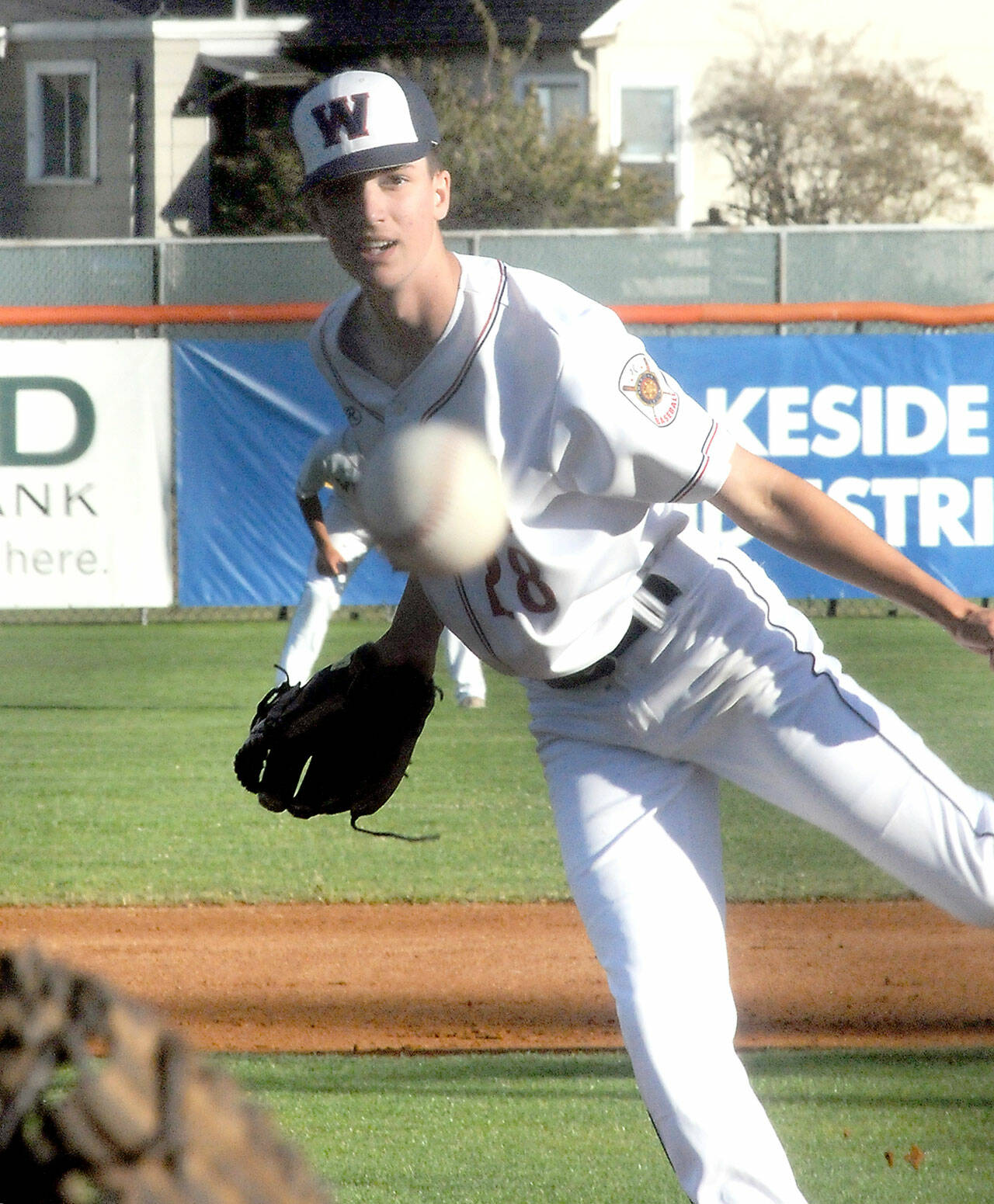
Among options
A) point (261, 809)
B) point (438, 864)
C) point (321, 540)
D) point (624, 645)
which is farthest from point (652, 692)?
point (321, 540)

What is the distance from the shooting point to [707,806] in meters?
2.49

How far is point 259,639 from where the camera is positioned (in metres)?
11.7

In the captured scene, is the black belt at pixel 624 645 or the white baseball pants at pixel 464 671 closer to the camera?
the black belt at pixel 624 645

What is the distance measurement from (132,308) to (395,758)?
8798 mm

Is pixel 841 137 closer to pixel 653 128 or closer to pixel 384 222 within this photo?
pixel 653 128

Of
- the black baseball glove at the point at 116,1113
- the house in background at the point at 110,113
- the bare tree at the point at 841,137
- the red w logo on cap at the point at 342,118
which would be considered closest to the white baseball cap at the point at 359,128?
the red w logo on cap at the point at 342,118

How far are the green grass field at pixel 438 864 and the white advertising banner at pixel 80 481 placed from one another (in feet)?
1.63

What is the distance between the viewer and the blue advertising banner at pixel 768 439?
1096 cm

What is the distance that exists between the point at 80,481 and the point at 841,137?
50.7 feet

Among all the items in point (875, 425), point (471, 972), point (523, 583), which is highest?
point (523, 583)

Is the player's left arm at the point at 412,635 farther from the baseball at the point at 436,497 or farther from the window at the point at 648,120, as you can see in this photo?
the window at the point at 648,120

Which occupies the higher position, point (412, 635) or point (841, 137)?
point (841, 137)

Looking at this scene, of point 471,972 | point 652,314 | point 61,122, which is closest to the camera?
point 471,972

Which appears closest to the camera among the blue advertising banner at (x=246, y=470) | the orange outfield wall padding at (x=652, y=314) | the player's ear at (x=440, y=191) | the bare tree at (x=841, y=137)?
the player's ear at (x=440, y=191)
